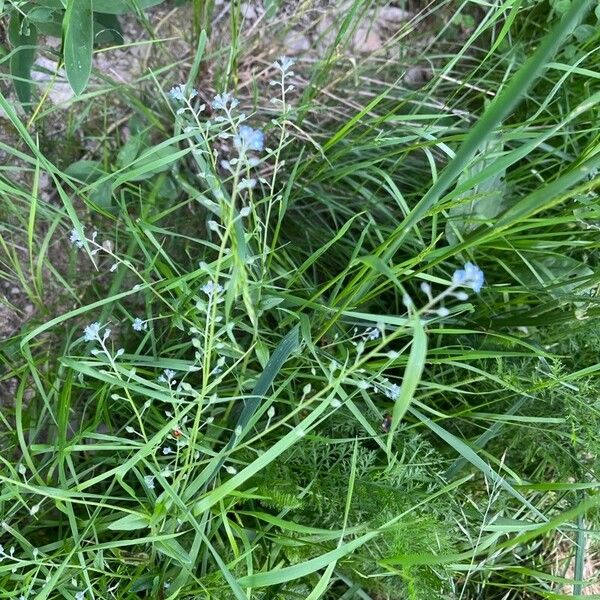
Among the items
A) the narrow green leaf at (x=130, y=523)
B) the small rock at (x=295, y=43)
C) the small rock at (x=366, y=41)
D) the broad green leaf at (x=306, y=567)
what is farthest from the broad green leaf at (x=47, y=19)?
the broad green leaf at (x=306, y=567)

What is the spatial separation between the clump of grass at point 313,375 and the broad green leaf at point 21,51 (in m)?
0.17

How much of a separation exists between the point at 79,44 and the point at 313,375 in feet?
1.88

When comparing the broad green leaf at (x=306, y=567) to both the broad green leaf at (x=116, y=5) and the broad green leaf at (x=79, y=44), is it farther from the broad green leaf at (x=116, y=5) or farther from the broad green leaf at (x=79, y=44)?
the broad green leaf at (x=116, y=5)

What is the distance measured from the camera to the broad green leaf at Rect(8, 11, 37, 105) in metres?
0.97

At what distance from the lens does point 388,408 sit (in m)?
1.02

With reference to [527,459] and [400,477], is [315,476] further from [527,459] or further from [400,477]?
[527,459]

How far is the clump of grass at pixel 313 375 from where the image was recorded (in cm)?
82

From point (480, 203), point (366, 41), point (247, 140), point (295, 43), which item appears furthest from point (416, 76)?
point (247, 140)

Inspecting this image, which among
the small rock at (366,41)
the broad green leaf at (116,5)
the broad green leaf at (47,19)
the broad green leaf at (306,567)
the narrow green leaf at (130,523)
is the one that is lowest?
the narrow green leaf at (130,523)

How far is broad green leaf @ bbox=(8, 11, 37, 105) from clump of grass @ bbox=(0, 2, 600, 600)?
0.17 m

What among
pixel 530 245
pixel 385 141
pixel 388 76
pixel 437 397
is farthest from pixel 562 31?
pixel 388 76

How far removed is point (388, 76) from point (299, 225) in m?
0.39

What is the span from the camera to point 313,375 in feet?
3.02

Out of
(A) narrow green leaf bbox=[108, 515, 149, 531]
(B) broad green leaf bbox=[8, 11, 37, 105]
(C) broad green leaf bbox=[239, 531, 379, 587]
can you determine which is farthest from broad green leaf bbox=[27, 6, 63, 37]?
(C) broad green leaf bbox=[239, 531, 379, 587]
